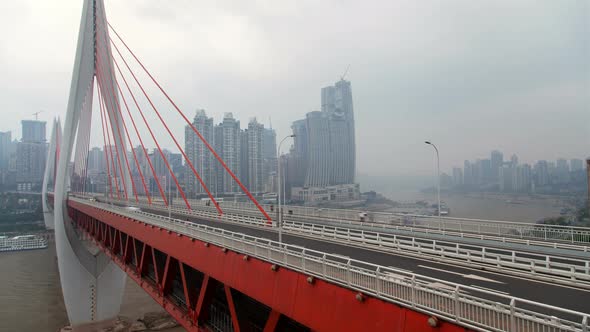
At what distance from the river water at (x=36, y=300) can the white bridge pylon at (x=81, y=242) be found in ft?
9.17

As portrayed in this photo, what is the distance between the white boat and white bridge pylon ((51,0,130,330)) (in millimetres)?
43777

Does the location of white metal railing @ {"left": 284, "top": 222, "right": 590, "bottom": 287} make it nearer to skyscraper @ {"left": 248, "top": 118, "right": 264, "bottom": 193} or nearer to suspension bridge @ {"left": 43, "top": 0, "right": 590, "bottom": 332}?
suspension bridge @ {"left": 43, "top": 0, "right": 590, "bottom": 332}

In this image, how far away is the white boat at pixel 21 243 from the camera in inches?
2689

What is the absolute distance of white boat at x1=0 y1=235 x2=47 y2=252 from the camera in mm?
68312

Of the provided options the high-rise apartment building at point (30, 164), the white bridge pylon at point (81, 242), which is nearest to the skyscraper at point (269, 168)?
the white bridge pylon at point (81, 242)

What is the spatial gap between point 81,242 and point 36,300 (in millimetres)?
9347

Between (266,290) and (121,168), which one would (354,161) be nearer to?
(121,168)

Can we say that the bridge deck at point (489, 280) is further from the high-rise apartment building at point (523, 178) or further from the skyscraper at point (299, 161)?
the skyscraper at point (299, 161)

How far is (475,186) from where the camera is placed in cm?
4325

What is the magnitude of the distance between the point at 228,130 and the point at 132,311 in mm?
43451

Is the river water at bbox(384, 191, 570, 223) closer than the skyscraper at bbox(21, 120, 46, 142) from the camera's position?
Yes

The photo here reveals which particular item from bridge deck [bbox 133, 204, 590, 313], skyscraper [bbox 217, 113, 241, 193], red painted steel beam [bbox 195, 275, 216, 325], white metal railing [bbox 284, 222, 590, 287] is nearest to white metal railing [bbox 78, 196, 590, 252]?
white metal railing [bbox 284, 222, 590, 287]

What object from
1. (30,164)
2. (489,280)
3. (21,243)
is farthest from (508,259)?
(30,164)

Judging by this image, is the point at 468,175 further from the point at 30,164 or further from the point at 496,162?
the point at 30,164
